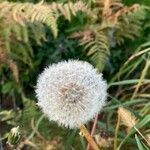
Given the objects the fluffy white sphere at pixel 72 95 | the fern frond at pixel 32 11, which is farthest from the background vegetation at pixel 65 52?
the fluffy white sphere at pixel 72 95

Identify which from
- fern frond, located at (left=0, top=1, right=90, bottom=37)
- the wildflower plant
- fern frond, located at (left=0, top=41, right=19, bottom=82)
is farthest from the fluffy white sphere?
fern frond, located at (left=0, top=41, right=19, bottom=82)

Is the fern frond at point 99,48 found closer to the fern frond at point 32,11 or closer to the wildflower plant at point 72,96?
the fern frond at point 32,11

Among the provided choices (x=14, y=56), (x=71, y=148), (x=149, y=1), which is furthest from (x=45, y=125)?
(x=149, y=1)

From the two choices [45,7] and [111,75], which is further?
[111,75]

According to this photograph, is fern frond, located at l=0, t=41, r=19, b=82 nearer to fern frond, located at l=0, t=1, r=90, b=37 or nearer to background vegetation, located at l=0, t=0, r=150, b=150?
background vegetation, located at l=0, t=0, r=150, b=150

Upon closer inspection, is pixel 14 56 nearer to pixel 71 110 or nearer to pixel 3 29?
pixel 3 29

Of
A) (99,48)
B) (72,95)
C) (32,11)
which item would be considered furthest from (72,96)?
(99,48)

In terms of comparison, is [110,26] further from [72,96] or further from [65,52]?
[72,96]

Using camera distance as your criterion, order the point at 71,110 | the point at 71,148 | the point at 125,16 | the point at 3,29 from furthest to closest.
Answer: the point at 125,16 < the point at 3,29 < the point at 71,148 < the point at 71,110
